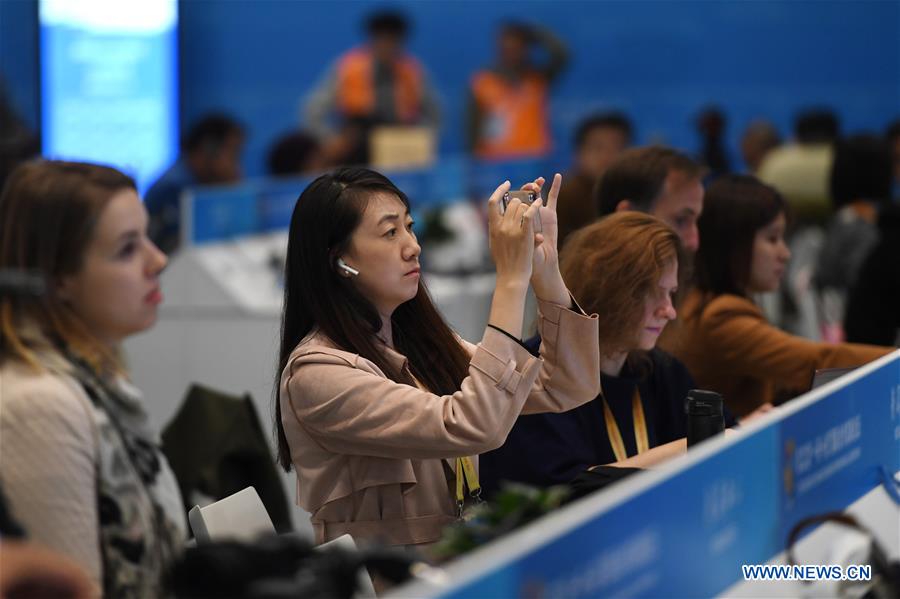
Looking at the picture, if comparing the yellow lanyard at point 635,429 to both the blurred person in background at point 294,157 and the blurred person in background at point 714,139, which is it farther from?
the blurred person in background at point 714,139

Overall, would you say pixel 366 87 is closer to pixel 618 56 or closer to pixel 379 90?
pixel 379 90

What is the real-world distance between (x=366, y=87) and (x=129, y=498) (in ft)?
25.5

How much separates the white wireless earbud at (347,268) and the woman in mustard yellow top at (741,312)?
114cm

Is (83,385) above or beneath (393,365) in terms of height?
above

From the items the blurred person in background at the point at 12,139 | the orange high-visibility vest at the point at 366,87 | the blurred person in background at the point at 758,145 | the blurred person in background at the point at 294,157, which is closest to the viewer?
the blurred person in background at the point at 12,139

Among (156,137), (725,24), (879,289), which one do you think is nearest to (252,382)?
(879,289)

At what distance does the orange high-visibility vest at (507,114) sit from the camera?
1000 cm

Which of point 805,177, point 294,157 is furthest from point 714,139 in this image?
point 294,157

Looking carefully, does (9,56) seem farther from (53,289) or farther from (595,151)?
(53,289)

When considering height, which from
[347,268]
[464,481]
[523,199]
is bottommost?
[464,481]

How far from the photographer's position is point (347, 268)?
2271 mm

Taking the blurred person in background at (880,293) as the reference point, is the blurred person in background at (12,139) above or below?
above

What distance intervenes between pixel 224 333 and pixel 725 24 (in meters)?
6.07

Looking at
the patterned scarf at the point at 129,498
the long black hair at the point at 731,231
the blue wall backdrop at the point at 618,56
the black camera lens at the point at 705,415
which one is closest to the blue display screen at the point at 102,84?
the blue wall backdrop at the point at 618,56
